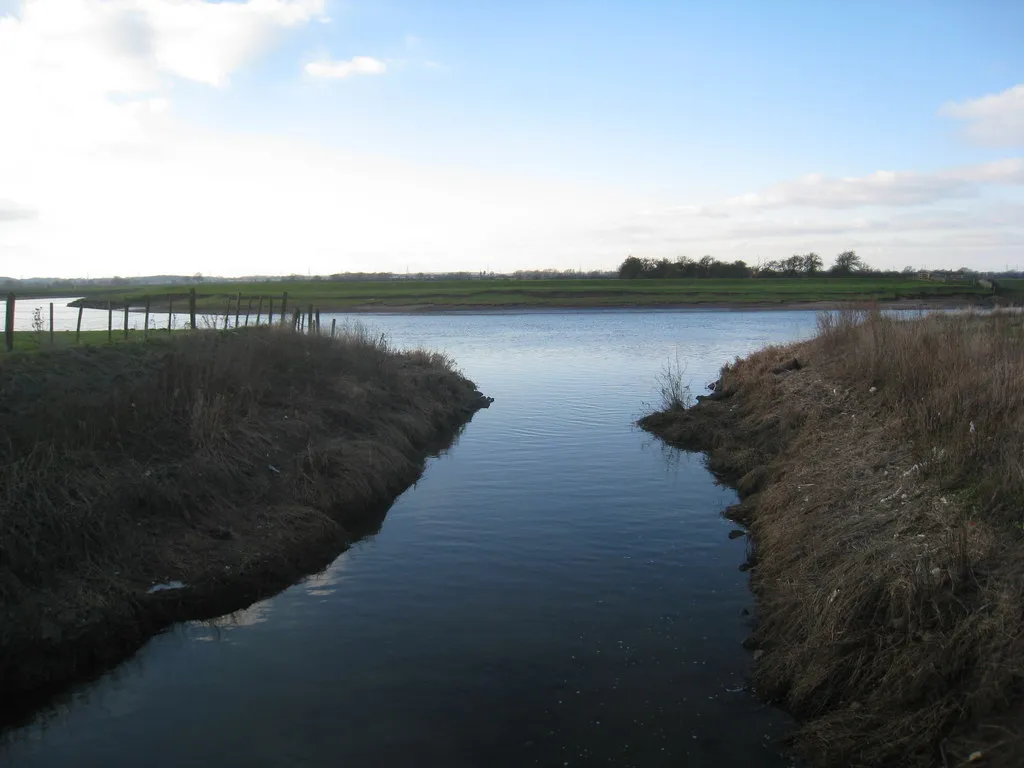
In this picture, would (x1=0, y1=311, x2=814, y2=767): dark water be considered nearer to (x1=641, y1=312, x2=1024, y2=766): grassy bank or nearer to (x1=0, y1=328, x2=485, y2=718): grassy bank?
(x1=0, y1=328, x2=485, y2=718): grassy bank

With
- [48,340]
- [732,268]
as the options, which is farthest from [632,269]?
[48,340]

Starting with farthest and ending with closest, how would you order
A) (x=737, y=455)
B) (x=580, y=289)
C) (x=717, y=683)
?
(x=580, y=289) → (x=737, y=455) → (x=717, y=683)

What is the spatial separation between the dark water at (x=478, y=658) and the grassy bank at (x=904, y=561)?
28.9 inches

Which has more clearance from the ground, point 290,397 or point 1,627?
point 290,397

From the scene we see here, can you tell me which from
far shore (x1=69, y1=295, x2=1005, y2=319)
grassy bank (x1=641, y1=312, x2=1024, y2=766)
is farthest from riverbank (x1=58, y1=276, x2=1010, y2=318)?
grassy bank (x1=641, y1=312, x2=1024, y2=766)

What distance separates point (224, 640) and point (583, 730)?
4.92 metres

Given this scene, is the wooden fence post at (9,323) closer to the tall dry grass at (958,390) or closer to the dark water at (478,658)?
the dark water at (478,658)

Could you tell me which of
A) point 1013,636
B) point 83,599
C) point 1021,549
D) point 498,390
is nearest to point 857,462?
point 1021,549

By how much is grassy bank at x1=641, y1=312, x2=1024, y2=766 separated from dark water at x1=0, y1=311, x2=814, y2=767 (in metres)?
0.73

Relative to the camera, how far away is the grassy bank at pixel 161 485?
986 centimetres

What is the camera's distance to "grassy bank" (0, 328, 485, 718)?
9.86 m

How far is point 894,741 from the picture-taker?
6.56m

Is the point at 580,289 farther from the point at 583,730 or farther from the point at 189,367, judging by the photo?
the point at 583,730

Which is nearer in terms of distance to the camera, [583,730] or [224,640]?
[583,730]
